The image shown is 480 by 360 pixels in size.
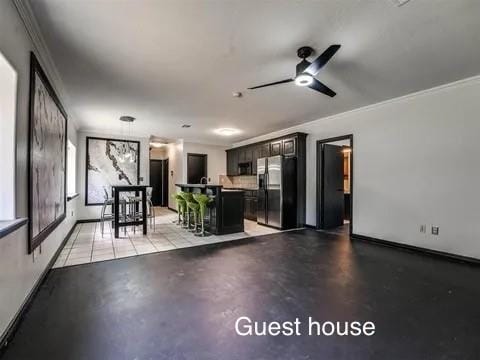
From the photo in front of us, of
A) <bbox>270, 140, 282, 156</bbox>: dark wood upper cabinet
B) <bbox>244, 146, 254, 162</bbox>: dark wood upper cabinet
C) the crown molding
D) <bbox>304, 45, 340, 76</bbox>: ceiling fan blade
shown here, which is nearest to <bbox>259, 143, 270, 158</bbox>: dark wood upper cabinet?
<bbox>270, 140, 282, 156</bbox>: dark wood upper cabinet

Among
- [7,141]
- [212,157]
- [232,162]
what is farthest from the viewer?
[212,157]

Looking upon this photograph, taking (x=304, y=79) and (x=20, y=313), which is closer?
(x=20, y=313)

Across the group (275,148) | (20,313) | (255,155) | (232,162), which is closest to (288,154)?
(275,148)

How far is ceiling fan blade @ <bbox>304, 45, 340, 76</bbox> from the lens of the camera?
2.12 m

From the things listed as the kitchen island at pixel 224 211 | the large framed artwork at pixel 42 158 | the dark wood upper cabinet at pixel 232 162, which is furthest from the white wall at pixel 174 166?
→ the large framed artwork at pixel 42 158

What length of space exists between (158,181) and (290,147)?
6.73 meters

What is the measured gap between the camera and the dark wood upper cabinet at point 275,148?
596 centimetres

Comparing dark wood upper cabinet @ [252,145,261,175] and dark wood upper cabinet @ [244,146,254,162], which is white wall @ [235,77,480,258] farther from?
dark wood upper cabinet @ [244,146,254,162]

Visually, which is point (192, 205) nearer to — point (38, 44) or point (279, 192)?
point (279, 192)

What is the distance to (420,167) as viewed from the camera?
3658 millimetres

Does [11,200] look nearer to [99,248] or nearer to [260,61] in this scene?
[99,248]

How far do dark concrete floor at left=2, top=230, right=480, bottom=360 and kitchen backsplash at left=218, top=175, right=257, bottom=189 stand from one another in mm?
3888

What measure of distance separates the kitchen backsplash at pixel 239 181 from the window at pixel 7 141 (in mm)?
5776

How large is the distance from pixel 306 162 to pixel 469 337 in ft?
13.7
